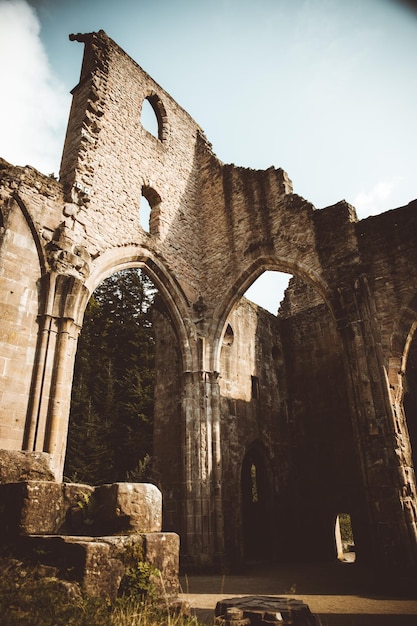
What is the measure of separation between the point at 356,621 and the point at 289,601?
101 cm

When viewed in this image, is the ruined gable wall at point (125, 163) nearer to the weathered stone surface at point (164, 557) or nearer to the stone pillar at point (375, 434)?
the stone pillar at point (375, 434)

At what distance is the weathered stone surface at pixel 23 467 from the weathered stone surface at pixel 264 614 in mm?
1806

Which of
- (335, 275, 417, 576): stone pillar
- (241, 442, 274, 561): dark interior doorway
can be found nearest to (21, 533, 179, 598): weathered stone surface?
(335, 275, 417, 576): stone pillar

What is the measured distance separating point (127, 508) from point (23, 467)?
36.7 inches

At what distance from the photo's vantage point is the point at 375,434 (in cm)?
700

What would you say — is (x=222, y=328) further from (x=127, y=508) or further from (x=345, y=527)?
(x=345, y=527)

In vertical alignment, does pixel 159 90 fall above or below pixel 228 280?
above

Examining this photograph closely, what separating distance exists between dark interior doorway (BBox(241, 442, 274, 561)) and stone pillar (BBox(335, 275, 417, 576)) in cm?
471

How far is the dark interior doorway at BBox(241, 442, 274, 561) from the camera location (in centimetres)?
1123

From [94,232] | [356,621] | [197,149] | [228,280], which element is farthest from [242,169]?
[356,621]

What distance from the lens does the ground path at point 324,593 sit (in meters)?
4.31

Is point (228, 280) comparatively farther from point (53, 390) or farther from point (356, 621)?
point (356, 621)

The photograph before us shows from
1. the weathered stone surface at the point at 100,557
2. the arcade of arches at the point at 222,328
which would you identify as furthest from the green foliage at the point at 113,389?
the weathered stone surface at the point at 100,557

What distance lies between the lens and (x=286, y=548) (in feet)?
36.6
